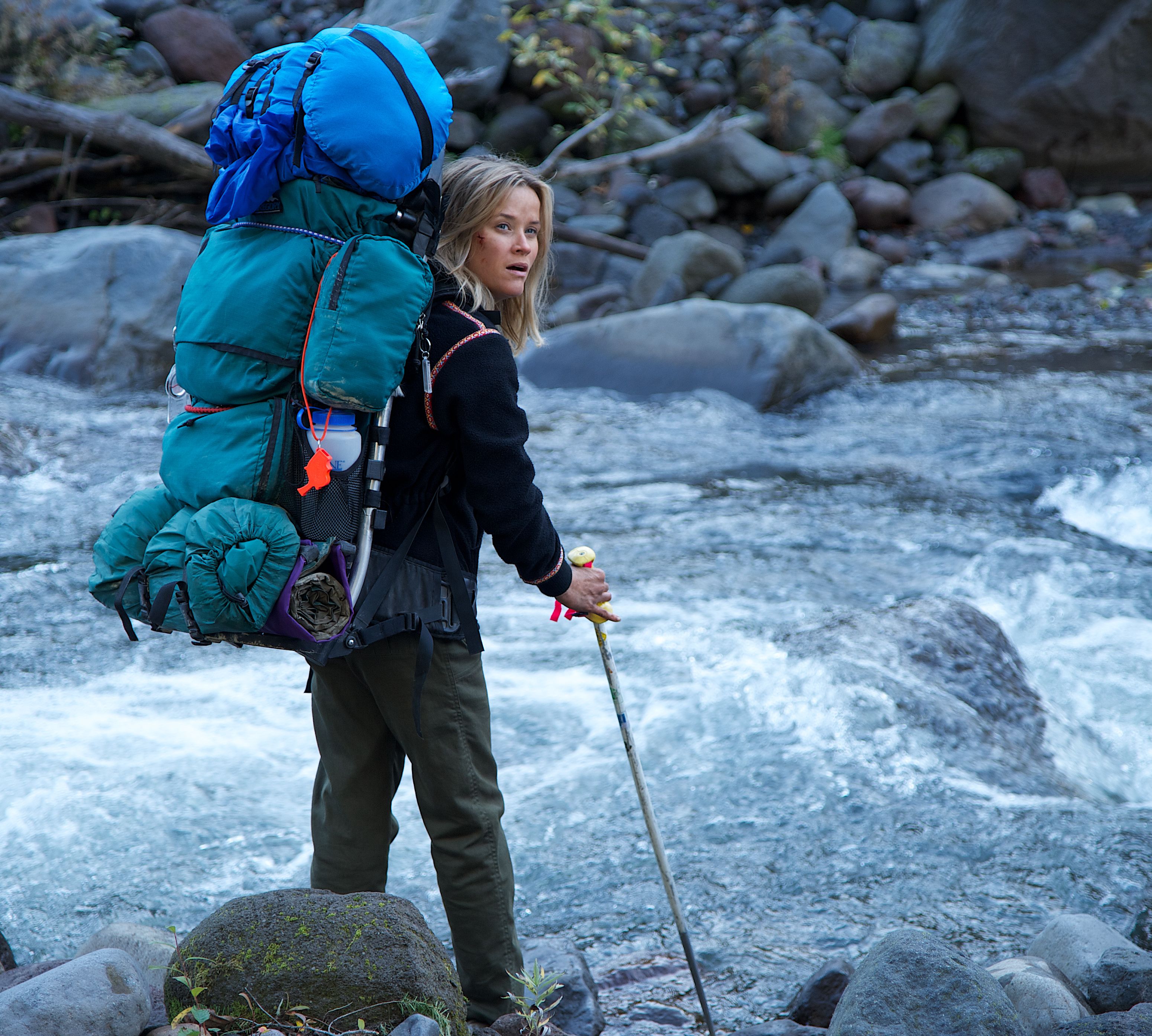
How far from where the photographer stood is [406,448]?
2.45 metres

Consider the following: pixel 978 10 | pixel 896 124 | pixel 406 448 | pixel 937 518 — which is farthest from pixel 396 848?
pixel 978 10

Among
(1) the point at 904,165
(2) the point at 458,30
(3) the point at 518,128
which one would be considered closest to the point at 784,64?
(1) the point at 904,165

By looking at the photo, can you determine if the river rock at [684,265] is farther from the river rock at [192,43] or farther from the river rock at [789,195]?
the river rock at [192,43]

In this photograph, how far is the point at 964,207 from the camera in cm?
1659

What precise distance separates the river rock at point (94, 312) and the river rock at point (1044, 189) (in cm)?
1360

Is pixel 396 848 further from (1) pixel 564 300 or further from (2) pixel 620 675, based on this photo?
(1) pixel 564 300

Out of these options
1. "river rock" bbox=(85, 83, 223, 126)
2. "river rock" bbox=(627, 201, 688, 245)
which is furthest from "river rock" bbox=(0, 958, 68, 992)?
"river rock" bbox=(627, 201, 688, 245)

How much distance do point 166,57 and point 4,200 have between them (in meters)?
4.35

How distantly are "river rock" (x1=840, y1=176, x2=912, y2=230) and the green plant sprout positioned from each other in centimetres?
1527

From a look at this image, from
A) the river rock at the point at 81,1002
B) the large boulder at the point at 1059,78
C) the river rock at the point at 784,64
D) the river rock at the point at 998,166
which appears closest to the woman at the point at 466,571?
the river rock at the point at 81,1002

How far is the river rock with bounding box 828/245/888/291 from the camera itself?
14.4m

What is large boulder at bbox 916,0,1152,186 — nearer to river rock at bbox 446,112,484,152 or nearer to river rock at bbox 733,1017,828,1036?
river rock at bbox 446,112,484,152

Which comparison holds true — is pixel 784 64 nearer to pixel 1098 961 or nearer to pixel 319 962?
pixel 1098 961

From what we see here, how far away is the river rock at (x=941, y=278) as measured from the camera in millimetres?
14164
